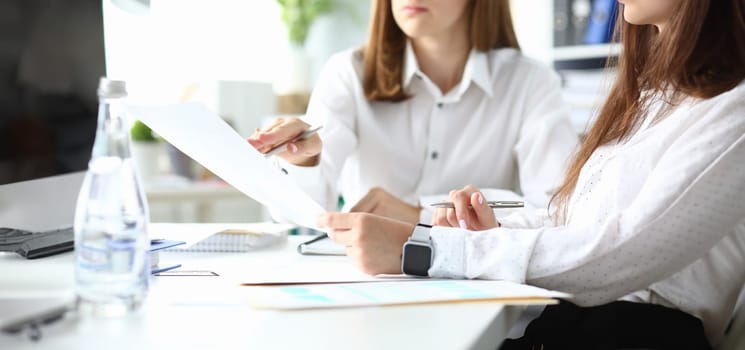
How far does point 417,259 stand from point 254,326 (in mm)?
282

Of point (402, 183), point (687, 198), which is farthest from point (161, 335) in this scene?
point (402, 183)

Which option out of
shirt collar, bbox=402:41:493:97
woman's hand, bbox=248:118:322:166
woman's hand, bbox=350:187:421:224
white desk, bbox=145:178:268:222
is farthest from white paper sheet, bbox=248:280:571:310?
white desk, bbox=145:178:268:222

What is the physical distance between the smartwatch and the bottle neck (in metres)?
0.36

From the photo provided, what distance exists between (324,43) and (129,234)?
391 centimetres

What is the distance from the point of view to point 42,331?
685 millimetres

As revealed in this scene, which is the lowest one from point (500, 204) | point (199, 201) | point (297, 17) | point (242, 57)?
point (199, 201)

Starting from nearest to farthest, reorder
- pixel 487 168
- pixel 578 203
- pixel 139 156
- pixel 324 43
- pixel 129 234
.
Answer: pixel 129 234
pixel 578 203
pixel 487 168
pixel 139 156
pixel 324 43

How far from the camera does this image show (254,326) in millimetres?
720

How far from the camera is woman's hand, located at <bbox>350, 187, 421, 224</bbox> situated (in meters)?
1.58

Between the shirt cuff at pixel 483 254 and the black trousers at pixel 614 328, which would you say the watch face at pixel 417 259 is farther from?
the black trousers at pixel 614 328

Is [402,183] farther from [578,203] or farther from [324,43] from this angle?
[324,43]

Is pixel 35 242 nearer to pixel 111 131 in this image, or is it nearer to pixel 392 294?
pixel 111 131

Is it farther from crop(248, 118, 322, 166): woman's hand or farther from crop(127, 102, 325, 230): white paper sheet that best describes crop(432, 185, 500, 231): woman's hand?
crop(248, 118, 322, 166): woman's hand

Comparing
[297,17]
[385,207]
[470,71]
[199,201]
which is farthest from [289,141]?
[297,17]
